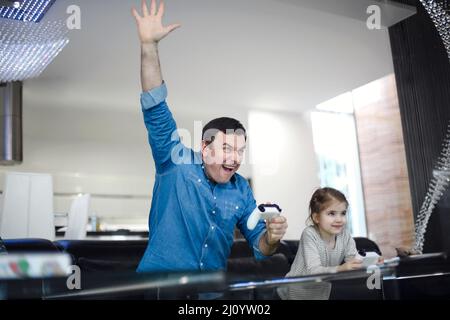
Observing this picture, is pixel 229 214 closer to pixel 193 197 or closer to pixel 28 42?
pixel 193 197

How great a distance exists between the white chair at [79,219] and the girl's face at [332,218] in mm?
1857

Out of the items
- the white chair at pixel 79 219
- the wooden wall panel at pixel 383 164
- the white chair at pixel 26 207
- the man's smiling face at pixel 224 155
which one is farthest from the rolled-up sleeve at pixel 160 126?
the wooden wall panel at pixel 383 164

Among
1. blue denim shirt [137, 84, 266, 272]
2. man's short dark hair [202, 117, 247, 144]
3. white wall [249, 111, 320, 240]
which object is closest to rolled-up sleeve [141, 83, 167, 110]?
blue denim shirt [137, 84, 266, 272]

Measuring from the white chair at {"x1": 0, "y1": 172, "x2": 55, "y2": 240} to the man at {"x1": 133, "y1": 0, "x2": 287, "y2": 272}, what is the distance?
58.2 inches

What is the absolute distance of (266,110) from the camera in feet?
19.1

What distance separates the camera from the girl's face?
1726 millimetres

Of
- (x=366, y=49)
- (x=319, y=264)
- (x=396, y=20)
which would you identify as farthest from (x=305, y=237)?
(x=366, y=49)

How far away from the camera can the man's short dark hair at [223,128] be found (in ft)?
4.55

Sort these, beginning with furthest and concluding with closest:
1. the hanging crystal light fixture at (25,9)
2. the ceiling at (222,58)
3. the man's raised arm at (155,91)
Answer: the ceiling at (222,58)
the hanging crystal light fixture at (25,9)
the man's raised arm at (155,91)

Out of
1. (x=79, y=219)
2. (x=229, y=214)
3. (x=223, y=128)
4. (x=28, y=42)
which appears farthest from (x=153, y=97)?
(x=28, y=42)

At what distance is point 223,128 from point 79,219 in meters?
2.13

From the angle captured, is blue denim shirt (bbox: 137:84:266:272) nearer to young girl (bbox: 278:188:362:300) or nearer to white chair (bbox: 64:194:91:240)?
young girl (bbox: 278:188:362:300)

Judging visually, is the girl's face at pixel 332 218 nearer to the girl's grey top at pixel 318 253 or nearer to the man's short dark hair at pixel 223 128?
the girl's grey top at pixel 318 253
